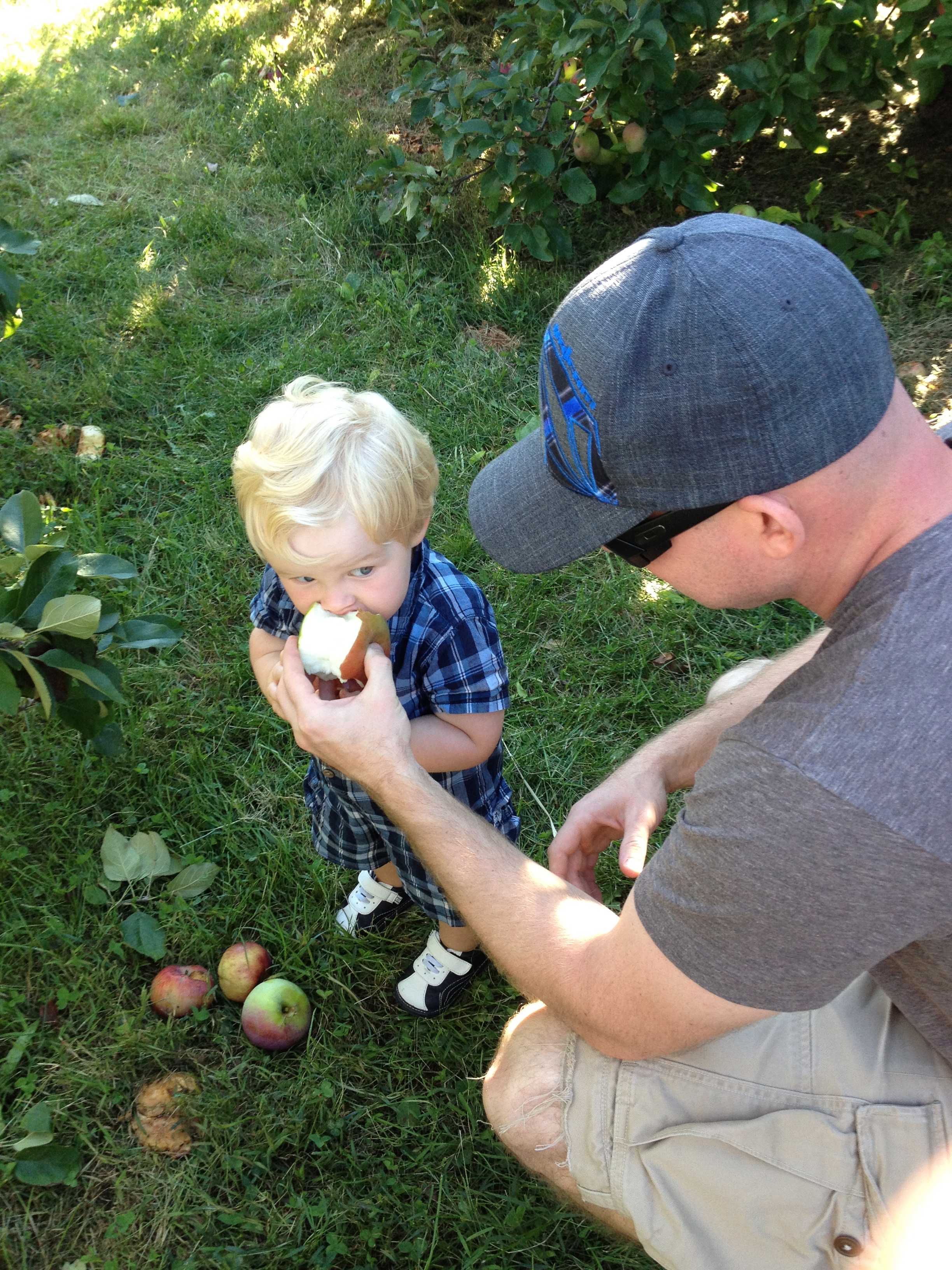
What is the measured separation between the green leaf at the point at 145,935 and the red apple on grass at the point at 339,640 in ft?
3.08

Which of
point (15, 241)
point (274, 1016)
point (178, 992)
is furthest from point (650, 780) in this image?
point (15, 241)

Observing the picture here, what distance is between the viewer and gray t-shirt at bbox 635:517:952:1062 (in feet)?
3.33

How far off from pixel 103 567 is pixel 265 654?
50 centimetres

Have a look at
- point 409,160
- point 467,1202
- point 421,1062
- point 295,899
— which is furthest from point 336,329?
point 467,1202

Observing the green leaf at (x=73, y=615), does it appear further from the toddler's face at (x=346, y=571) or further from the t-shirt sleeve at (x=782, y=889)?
the t-shirt sleeve at (x=782, y=889)

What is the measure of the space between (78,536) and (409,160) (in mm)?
2303

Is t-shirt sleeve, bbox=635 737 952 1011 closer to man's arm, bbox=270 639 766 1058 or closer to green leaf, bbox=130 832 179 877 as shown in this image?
man's arm, bbox=270 639 766 1058

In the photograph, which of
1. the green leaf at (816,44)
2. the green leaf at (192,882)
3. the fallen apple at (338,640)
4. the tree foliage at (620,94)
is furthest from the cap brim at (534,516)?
the green leaf at (816,44)

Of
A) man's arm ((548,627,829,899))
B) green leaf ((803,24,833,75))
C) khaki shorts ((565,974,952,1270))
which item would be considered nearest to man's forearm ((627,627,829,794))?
man's arm ((548,627,829,899))

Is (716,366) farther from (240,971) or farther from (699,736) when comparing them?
(240,971)

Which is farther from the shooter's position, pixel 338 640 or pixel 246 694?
pixel 246 694

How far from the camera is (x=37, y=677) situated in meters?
1.96

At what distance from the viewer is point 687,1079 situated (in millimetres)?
1456

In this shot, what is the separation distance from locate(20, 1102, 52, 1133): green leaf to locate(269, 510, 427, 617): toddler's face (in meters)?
1.18
